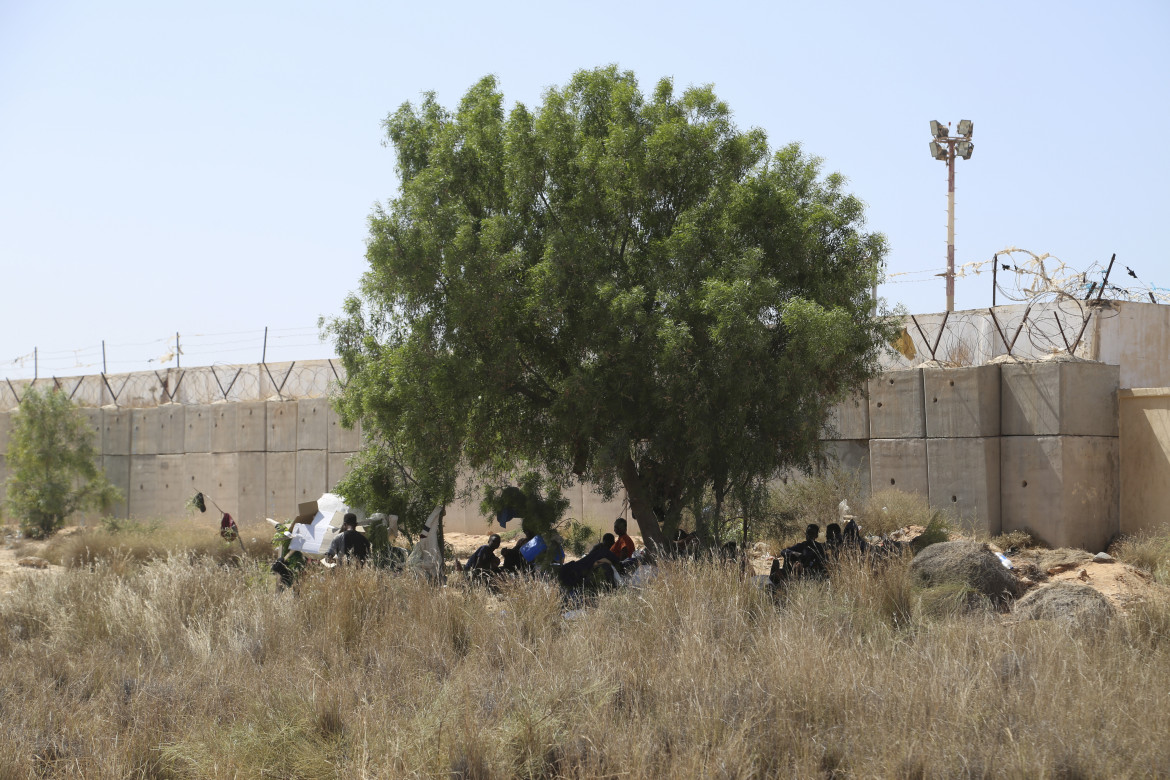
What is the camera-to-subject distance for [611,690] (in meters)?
5.68

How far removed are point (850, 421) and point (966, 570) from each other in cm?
682

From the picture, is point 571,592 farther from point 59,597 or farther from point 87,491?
point 87,491

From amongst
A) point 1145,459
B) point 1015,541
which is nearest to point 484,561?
point 1015,541

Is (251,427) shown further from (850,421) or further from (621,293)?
(621,293)

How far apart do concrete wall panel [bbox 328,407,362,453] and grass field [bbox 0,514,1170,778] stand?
12.4m

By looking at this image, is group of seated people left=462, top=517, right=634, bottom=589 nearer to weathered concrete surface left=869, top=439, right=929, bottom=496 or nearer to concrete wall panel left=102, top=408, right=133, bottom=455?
weathered concrete surface left=869, top=439, right=929, bottom=496

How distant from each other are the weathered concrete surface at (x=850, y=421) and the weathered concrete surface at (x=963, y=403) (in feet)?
3.34

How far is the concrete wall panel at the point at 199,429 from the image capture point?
24.9m

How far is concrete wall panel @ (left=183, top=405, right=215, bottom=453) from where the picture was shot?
81.6 ft

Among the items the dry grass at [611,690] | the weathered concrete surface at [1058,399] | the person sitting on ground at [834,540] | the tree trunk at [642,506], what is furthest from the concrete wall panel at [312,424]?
the weathered concrete surface at [1058,399]

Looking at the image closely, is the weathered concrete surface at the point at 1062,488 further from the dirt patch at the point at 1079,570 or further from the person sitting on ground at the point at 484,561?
the person sitting on ground at the point at 484,561

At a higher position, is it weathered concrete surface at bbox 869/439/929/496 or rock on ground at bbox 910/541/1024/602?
→ weathered concrete surface at bbox 869/439/929/496

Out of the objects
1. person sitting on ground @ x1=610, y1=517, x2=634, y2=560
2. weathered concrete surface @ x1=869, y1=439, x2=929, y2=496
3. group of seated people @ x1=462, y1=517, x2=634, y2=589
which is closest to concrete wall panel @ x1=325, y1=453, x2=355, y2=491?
group of seated people @ x1=462, y1=517, x2=634, y2=589

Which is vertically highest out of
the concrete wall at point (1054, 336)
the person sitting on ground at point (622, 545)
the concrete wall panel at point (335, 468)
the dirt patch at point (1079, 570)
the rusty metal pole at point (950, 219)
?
the rusty metal pole at point (950, 219)
